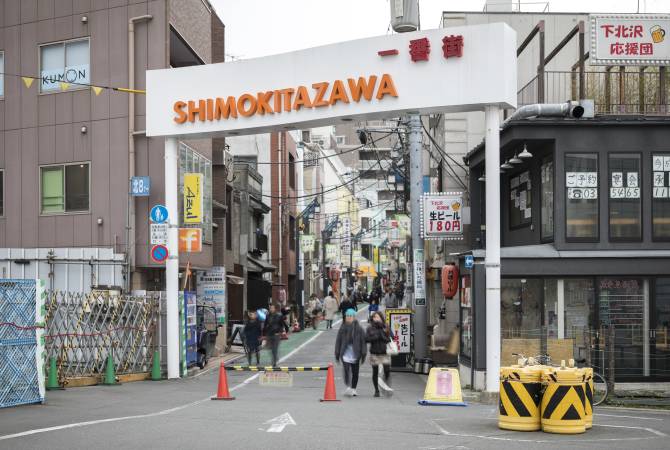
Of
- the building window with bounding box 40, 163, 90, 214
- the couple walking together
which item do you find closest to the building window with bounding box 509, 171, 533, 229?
the couple walking together

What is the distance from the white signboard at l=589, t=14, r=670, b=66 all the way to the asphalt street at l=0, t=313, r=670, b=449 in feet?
27.9

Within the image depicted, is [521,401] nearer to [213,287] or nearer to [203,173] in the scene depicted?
[203,173]

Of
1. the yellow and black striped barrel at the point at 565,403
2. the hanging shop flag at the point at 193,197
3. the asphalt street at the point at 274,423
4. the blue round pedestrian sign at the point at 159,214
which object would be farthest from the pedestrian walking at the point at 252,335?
the yellow and black striped barrel at the point at 565,403

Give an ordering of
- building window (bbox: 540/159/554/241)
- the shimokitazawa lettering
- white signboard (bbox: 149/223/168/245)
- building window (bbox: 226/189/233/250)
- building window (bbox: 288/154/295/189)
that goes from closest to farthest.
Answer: the shimokitazawa lettering
building window (bbox: 540/159/554/241)
white signboard (bbox: 149/223/168/245)
building window (bbox: 226/189/233/250)
building window (bbox: 288/154/295/189)

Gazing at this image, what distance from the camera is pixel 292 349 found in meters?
36.2

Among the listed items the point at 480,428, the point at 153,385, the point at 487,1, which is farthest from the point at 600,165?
the point at 487,1

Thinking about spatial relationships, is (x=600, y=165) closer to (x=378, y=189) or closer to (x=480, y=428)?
(x=480, y=428)

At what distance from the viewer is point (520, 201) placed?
25.5 m

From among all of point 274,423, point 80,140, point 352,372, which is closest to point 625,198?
point 352,372

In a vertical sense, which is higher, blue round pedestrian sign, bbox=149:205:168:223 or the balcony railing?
the balcony railing

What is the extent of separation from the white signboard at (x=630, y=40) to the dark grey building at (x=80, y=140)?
1204cm

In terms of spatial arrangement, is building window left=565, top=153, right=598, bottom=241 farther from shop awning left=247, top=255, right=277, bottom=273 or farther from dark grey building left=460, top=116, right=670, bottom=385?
shop awning left=247, top=255, right=277, bottom=273

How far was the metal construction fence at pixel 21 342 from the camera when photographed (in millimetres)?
16625

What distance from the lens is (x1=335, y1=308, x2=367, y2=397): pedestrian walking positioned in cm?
1984
